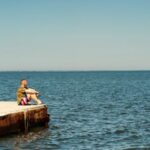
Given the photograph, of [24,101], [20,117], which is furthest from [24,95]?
[20,117]

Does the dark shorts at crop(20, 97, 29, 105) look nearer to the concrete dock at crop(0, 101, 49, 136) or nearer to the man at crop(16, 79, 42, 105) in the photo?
the man at crop(16, 79, 42, 105)

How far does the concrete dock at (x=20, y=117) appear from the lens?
23.1m

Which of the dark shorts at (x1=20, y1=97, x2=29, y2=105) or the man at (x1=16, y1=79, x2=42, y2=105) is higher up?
the man at (x1=16, y1=79, x2=42, y2=105)

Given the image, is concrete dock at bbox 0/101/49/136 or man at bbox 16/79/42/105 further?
man at bbox 16/79/42/105

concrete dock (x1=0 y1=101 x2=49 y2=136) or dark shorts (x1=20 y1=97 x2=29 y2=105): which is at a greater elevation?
dark shorts (x1=20 y1=97 x2=29 y2=105)

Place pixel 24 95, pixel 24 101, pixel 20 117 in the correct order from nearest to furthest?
pixel 20 117
pixel 24 101
pixel 24 95

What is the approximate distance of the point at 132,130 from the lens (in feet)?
88.5

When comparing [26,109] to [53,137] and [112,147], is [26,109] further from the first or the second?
[112,147]

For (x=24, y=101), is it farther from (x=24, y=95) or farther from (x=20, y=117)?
(x=20, y=117)

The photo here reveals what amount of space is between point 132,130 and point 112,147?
517 centimetres

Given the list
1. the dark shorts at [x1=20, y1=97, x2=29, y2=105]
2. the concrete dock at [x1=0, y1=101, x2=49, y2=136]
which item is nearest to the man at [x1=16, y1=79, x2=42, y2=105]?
the dark shorts at [x1=20, y1=97, x2=29, y2=105]

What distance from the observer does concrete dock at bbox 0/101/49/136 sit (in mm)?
23109

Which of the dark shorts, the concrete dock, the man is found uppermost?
the man

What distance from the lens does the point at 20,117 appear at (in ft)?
79.5
